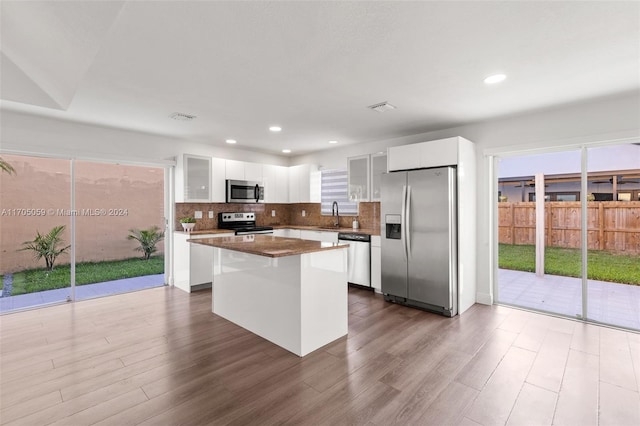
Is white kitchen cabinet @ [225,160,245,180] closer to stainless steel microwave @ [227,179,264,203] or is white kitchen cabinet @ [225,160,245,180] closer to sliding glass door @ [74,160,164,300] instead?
stainless steel microwave @ [227,179,264,203]

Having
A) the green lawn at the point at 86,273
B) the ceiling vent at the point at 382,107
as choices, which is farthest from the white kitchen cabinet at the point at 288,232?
the ceiling vent at the point at 382,107

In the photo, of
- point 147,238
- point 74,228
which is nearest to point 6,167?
point 74,228

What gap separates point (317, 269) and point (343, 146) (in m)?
3.43

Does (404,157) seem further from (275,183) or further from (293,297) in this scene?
(275,183)

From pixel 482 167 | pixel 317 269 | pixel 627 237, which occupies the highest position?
pixel 482 167

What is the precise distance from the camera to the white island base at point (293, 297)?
282 cm

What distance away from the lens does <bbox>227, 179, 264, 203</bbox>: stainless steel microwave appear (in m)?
5.63

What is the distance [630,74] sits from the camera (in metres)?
2.70

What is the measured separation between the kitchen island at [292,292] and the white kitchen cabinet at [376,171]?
2.13 m

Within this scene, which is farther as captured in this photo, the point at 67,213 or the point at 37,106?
the point at 67,213

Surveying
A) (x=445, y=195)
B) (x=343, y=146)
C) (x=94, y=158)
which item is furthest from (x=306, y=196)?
(x=94, y=158)

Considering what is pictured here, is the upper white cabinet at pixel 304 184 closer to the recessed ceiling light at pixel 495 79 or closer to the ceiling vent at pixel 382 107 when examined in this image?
the ceiling vent at pixel 382 107

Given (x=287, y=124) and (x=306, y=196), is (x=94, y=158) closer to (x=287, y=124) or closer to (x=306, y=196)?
(x=287, y=124)

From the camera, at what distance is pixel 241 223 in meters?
6.14
